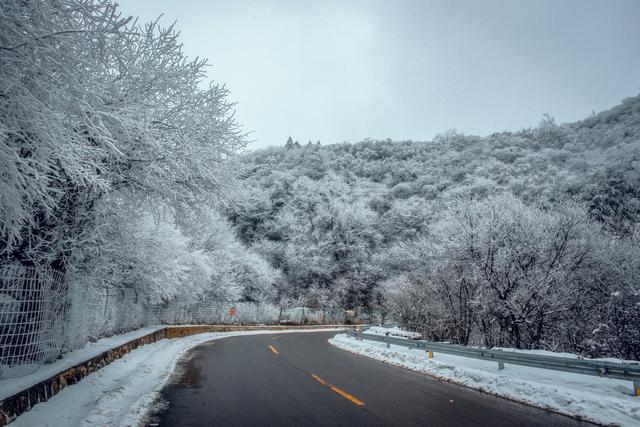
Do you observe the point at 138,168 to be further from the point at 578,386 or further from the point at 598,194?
the point at 598,194

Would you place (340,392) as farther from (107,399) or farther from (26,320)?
(26,320)

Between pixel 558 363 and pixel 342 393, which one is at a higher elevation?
pixel 558 363

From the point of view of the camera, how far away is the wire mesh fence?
19.6 feet

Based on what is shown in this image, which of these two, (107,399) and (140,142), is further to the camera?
(140,142)

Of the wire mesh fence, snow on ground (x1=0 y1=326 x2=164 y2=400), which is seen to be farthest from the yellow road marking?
the wire mesh fence

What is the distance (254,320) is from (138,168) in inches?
1212

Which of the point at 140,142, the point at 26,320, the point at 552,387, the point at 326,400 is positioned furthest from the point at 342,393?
the point at 140,142

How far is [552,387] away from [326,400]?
3.90m

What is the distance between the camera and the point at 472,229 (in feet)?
52.1

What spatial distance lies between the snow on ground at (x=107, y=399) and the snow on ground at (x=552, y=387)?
6343 millimetres

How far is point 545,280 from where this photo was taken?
13.7 metres

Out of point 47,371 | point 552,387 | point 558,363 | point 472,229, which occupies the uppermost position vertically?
point 472,229

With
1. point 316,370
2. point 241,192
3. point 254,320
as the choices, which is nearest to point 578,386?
point 316,370

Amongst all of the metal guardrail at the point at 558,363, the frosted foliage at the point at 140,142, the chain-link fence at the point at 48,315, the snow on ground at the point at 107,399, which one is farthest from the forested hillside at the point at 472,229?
the metal guardrail at the point at 558,363
